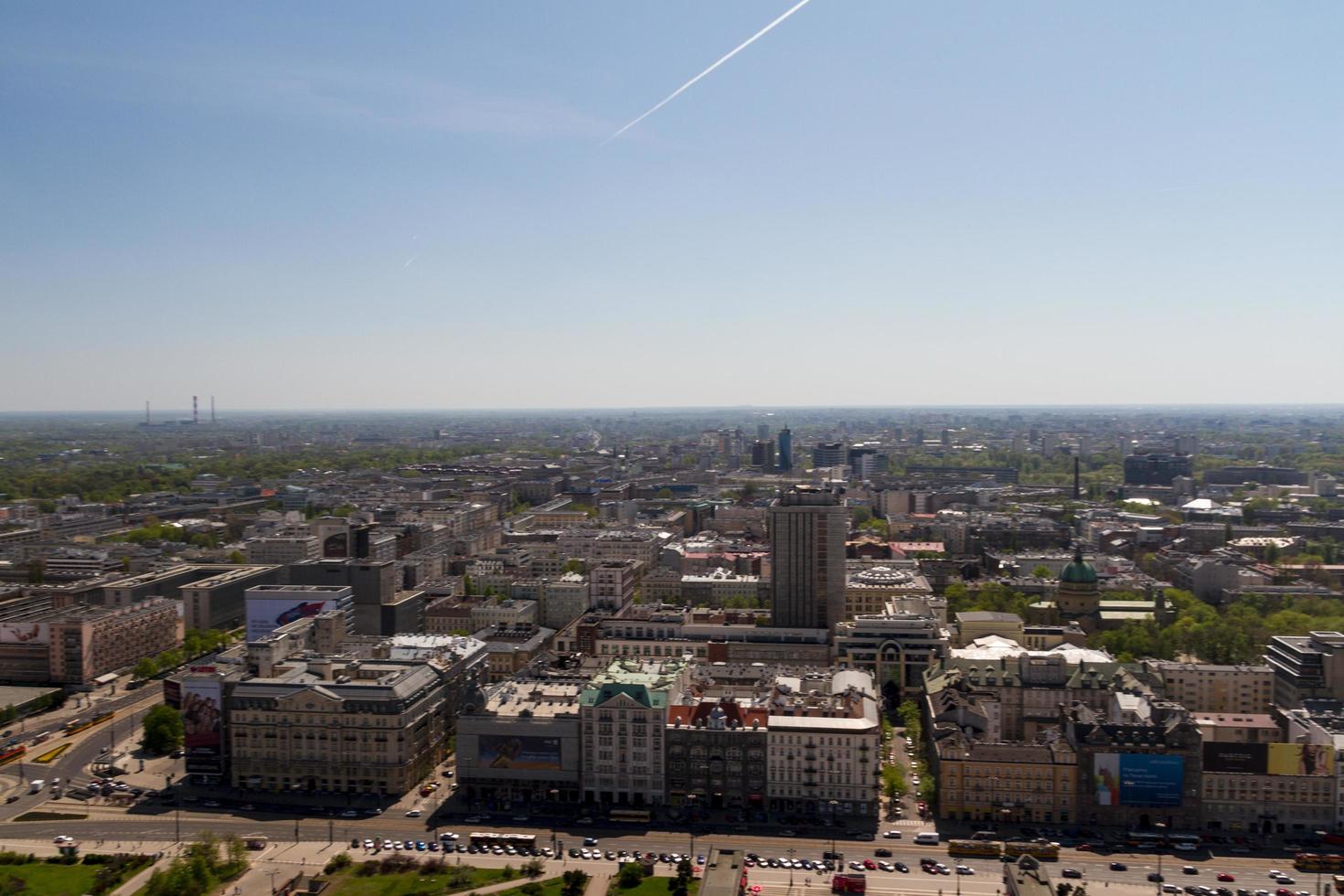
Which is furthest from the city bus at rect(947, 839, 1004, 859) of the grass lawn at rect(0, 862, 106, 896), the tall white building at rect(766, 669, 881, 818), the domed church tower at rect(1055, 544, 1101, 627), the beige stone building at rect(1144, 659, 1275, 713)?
the domed church tower at rect(1055, 544, 1101, 627)

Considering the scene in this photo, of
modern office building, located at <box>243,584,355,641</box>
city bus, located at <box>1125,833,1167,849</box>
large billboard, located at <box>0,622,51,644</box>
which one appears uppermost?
modern office building, located at <box>243,584,355,641</box>

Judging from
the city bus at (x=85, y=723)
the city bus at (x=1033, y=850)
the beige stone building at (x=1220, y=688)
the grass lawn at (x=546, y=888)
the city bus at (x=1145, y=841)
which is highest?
the beige stone building at (x=1220, y=688)

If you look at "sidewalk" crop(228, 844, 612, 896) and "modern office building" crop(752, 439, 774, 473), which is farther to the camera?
"modern office building" crop(752, 439, 774, 473)

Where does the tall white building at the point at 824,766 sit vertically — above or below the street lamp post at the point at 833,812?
above

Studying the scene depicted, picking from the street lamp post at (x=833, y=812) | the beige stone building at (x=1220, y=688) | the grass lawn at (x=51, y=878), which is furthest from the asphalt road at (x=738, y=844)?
the beige stone building at (x=1220, y=688)

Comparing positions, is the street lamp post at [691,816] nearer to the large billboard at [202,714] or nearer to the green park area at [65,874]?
the green park area at [65,874]

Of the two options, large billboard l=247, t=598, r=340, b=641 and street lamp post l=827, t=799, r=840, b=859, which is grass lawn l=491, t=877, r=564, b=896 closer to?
street lamp post l=827, t=799, r=840, b=859

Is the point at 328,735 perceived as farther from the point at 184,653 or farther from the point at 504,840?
the point at 184,653
